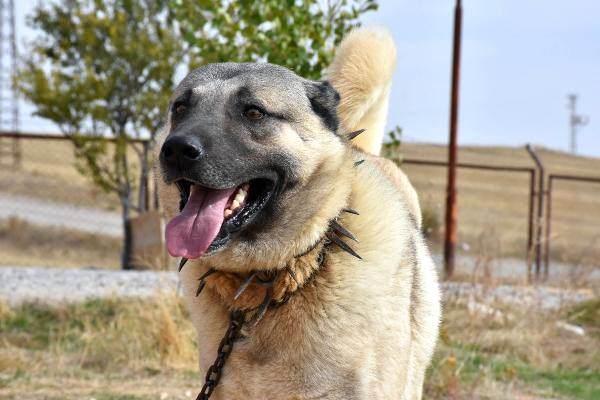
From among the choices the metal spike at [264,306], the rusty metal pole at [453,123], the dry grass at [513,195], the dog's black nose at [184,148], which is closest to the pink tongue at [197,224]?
the dog's black nose at [184,148]

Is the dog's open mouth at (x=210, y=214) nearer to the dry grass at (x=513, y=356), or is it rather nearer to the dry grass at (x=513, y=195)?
the dry grass at (x=513, y=356)

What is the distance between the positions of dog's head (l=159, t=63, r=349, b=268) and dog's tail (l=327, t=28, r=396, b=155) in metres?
0.76

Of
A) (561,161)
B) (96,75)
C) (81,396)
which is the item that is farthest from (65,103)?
(561,161)

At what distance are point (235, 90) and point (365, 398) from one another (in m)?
1.20

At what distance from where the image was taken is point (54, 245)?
18266 mm

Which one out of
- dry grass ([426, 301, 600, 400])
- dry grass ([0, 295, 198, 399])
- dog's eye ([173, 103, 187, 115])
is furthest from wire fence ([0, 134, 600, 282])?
dog's eye ([173, 103, 187, 115])

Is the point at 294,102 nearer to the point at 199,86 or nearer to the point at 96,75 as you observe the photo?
the point at 199,86

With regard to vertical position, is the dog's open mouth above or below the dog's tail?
below

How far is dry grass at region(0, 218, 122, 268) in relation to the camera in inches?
664

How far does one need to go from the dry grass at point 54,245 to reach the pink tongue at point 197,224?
13376mm

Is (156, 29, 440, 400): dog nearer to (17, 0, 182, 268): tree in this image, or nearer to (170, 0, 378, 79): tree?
(170, 0, 378, 79): tree

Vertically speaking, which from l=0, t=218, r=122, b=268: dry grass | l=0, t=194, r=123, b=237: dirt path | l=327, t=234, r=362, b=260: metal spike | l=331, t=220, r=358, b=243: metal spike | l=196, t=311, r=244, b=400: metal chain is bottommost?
l=0, t=218, r=122, b=268: dry grass

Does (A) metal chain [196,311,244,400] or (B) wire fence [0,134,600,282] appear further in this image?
(B) wire fence [0,134,600,282]

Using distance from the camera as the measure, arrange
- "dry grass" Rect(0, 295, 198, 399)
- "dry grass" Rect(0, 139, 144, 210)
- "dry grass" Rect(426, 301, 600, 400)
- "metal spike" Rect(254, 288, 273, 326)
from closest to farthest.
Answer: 1. "metal spike" Rect(254, 288, 273, 326)
2. "dry grass" Rect(0, 295, 198, 399)
3. "dry grass" Rect(426, 301, 600, 400)
4. "dry grass" Rect(0, 139, 144, 210)
